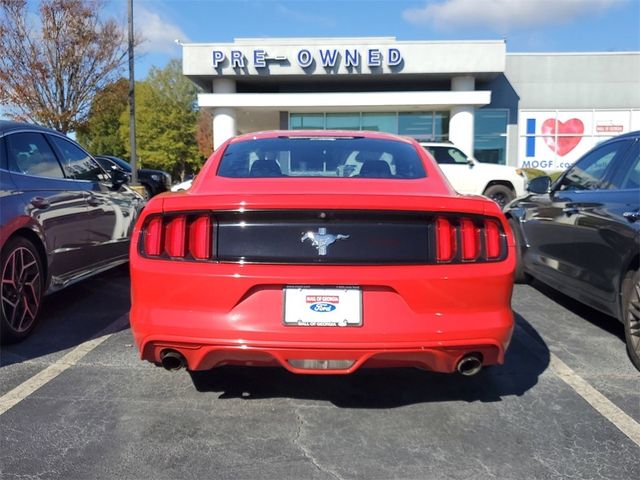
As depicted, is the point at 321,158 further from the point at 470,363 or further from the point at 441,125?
the point at 441,125

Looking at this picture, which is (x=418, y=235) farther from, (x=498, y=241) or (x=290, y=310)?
(x=290, y=310)

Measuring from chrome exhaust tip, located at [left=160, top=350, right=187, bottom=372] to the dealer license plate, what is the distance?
1.87ft

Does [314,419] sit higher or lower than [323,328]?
lower

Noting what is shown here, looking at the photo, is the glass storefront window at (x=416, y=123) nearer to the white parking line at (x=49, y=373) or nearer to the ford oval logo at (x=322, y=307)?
the white parking line at (x=49, y=373)

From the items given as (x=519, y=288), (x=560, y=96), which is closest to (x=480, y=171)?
(x=519, y=288)

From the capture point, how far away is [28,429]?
110 inches

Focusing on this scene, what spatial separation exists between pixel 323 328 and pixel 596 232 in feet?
8.41

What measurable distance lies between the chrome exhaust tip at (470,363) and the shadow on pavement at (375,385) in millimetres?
491

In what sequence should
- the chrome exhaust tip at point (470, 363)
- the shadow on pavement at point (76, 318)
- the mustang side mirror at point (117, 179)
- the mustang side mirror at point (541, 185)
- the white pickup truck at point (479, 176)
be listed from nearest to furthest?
1. the chrome exhaust tip at point (470, 363)
2. the shadow on pavement at point (76, 318)
3. the mustang side mirror at point (541, 185)
4. the mustang side mirror at point (117, 179)
5. the white pickup truck at point (479, 176)

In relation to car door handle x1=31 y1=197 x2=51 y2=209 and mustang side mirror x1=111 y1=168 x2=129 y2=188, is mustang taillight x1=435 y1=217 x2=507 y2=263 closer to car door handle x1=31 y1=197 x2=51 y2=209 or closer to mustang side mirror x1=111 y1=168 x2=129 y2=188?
car door handle x1=31 y1=197 x2=51 y2=209

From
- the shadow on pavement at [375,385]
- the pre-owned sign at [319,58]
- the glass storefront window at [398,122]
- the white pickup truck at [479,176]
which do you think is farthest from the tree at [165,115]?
the shadow on pavement at [375,385]

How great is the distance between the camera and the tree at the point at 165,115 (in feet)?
166

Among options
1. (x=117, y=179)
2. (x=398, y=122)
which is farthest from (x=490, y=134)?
(x=117, y=179)

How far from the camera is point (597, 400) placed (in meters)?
3.18
